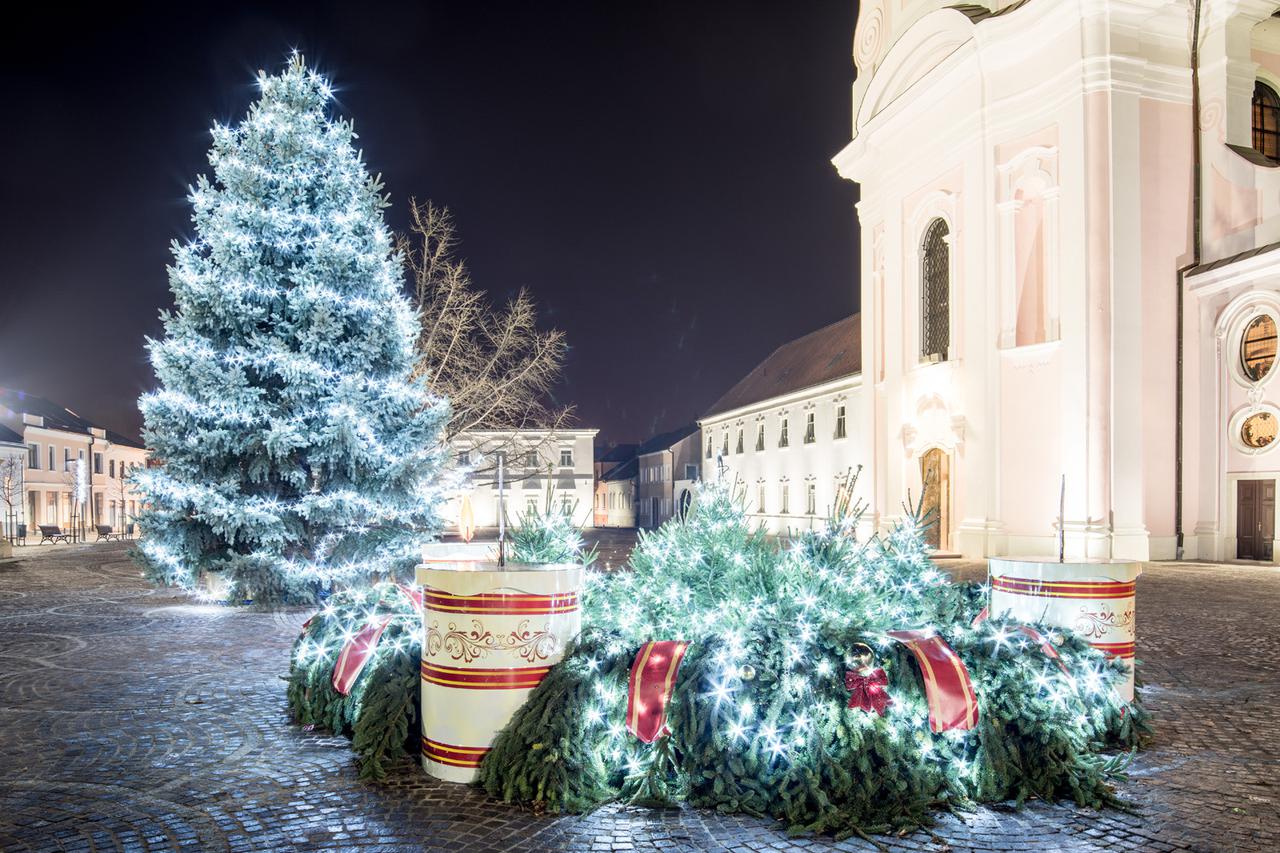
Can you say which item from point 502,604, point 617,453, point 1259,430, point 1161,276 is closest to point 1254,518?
point 1259,430

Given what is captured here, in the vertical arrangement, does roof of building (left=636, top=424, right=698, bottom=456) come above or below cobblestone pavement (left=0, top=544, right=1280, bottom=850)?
above

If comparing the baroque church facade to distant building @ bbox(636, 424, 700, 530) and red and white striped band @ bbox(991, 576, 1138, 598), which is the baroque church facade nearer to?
red and white striped band @ bbox(991, 576, 1138, 598)

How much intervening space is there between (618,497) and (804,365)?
33589 millimetres

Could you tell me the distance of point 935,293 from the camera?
25000 mm

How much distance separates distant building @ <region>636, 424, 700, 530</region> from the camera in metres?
59.0

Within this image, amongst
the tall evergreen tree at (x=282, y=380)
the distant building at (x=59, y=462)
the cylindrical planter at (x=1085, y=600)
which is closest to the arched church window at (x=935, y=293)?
the tall evergreen tree at (x=282, y=380)

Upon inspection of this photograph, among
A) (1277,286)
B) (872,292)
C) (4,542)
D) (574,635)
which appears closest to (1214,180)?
(1277,286)

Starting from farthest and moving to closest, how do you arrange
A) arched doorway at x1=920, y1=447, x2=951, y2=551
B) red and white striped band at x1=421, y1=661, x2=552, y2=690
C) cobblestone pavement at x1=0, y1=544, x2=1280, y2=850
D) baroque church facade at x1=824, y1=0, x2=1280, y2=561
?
1. arched doorway at x1=920, y1=447, x2=951, y2=551
2. baroque church facade at x1=824, y1=0, x2=1280, y2=561
3. red and white striped band at x1=421, y1=661, x2=552, y2=690
4. cobblestone pavement at x1=0, y1=544, x2=1280, y2=850

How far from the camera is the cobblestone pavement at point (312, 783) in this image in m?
4.13

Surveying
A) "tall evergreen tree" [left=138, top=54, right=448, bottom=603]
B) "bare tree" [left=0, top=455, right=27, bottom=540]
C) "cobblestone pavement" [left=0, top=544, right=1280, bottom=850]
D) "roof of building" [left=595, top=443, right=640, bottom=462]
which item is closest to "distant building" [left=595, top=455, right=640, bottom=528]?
"roof of building" [left=595, top=443, right=640, bottom=462]

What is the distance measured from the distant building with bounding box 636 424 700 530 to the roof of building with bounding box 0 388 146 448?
107ft

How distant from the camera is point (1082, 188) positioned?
20.3 meters

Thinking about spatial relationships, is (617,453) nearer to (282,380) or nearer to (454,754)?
(282,380)

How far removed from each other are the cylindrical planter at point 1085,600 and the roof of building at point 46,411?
51593 mm
